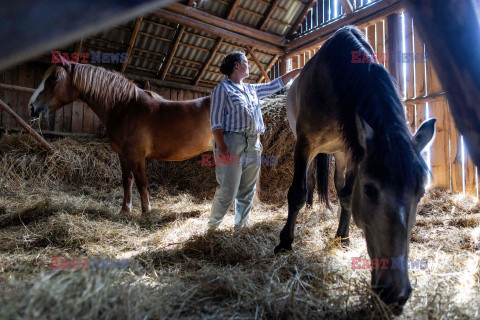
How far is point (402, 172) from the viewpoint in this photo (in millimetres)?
1168

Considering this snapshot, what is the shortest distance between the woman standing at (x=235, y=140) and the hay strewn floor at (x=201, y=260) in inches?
10.5

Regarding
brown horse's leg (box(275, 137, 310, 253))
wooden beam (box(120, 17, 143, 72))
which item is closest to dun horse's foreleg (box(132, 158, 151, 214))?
brown horse's leg (box(275, 137, 310, 253))

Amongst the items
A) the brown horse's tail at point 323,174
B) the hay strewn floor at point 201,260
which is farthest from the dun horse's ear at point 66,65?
the brown horse's tail at point 323,174

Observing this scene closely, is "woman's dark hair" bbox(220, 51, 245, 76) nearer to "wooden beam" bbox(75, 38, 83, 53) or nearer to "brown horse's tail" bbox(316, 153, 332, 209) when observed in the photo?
"brown horse's tail" bbox(316, 153, 332, 209)

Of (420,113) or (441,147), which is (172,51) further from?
(441,147)

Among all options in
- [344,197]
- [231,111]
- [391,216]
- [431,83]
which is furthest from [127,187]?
[431,83]

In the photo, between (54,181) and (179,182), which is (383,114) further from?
(54,181)

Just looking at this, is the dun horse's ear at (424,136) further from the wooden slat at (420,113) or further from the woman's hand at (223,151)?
the wooden slat at (420,113)

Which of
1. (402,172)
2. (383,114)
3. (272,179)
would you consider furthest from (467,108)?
(272,179)

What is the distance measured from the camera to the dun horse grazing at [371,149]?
1143mm

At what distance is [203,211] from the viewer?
12.4ft

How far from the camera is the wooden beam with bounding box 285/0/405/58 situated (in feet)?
17.6

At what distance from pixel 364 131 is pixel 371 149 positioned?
0.10 metres

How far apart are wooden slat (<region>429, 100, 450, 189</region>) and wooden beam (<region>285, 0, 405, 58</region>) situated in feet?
6.06
